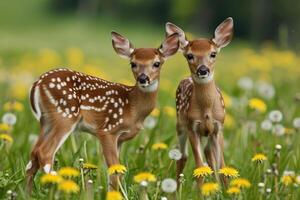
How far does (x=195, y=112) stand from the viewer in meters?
5.53

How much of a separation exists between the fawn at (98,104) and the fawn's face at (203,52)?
0.11 metres

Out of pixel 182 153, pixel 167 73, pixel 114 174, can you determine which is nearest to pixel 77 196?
pixel 114 174

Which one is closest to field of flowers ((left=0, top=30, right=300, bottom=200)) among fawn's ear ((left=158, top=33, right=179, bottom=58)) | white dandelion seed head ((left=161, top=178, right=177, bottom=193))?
white dandelion seed head ((left=161, top=178, right=177, bottom=193))

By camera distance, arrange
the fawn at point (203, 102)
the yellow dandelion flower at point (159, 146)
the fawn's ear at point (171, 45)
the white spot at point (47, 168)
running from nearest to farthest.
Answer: the white spot at point (47, 168) → the fawn at point (203, 102) → the fawn's ear at point (171, 45) → the yellow dandelion flower at point (159, 146)

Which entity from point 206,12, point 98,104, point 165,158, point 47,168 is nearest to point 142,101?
point 98,104

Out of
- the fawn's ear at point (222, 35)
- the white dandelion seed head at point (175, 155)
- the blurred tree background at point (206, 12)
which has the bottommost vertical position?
the white dandelion seed head at point (175, 155)

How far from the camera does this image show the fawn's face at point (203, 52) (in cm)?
533

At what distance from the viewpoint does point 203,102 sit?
5.51m

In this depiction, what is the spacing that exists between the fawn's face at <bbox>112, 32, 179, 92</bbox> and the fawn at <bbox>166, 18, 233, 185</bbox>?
0.38 ft

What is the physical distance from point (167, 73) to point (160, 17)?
51.2m

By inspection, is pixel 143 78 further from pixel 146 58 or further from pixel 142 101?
pixel 142 101

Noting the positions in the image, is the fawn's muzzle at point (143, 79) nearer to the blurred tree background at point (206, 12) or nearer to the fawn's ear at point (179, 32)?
the fawn's ear at point (179, 32)

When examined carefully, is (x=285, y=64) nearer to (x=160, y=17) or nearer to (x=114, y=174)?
(x=114, y=174)

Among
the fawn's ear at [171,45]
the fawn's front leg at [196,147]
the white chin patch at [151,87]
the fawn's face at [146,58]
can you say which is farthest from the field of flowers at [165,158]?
the fawn's ear at [171,45]
